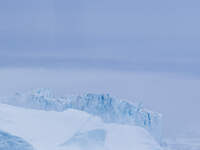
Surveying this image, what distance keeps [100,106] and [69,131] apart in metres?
1.29

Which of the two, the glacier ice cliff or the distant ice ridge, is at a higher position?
the distant ice ridge

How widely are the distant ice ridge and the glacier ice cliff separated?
227cm

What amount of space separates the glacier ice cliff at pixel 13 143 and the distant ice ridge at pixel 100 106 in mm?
2273

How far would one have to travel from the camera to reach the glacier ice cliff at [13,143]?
14984 millimetres

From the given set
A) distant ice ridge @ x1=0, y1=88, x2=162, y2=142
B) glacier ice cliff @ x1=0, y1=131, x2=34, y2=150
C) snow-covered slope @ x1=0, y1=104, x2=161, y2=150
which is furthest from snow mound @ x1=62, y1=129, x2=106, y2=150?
glacier ice cliff @ x1=0, y1=131, x2=34, y2=150

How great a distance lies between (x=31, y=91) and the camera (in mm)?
17688

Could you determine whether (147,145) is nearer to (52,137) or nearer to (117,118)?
(117,118)

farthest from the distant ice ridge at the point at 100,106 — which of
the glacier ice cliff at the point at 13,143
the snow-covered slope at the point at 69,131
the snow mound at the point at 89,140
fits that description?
the glacier ice cliff at the point at 13,143

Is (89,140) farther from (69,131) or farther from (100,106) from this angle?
(100,106)

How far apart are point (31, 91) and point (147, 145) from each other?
390 cm

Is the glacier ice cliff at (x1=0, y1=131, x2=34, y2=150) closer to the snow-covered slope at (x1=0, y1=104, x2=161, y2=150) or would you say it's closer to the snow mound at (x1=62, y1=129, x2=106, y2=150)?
the snow-covered slope at (x1=0, y1=104, x2=161, y2=150)

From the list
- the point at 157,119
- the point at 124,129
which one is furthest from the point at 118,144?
the point at 157,119

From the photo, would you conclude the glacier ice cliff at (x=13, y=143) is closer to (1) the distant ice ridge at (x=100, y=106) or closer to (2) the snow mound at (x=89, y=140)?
(2) the snow mound at (x=89, y=140)

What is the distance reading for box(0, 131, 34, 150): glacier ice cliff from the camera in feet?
49.2
